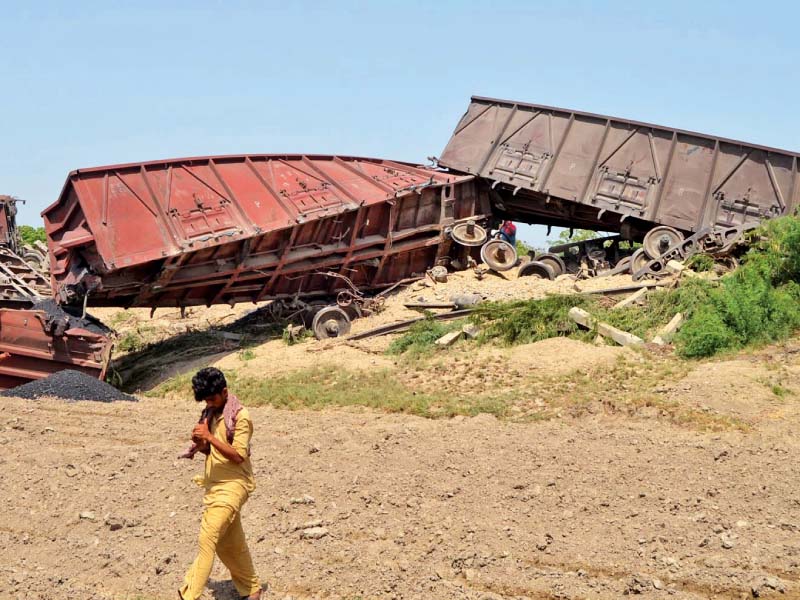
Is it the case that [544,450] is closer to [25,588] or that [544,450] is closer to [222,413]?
[222,413]

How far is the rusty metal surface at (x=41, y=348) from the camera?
1262 centimetres

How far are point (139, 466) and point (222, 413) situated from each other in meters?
3.26

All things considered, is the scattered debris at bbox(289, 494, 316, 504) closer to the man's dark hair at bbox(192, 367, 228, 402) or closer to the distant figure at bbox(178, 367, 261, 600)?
the distant figure at bbox(178, 367, 261, 600)

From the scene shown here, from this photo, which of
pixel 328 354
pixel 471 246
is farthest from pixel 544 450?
pixel 471 246

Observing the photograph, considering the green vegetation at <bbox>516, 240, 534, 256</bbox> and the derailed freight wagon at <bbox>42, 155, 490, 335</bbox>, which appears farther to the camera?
the green vegetation at <bbox>516, 240, 534, 256</bbox>

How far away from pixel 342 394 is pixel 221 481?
6.09m

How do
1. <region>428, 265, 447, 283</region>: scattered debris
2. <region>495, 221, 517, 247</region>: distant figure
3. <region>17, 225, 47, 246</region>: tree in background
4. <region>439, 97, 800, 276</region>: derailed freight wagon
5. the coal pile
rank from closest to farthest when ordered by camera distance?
the coal pile → <region>439, 97, 800, 276</region>: derailed freight wagon → <region>428, 265, 447, 283</region>: scattered debris → <region>495, 221, 517, 247</region>: distant figure → <region>17, 225, 47, 246</region>: tree in background

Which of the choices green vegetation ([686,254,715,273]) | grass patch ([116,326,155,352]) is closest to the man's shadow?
grass patch ([116,326,155,352])

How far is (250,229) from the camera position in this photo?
47.8ft

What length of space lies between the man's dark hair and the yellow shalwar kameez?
0.20 m

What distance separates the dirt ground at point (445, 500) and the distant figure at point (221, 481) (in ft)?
1.90

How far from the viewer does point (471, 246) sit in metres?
18.7

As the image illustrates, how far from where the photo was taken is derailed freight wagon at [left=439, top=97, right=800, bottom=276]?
16.7 metres

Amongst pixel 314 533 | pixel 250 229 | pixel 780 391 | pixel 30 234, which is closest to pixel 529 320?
pixel 780 391
